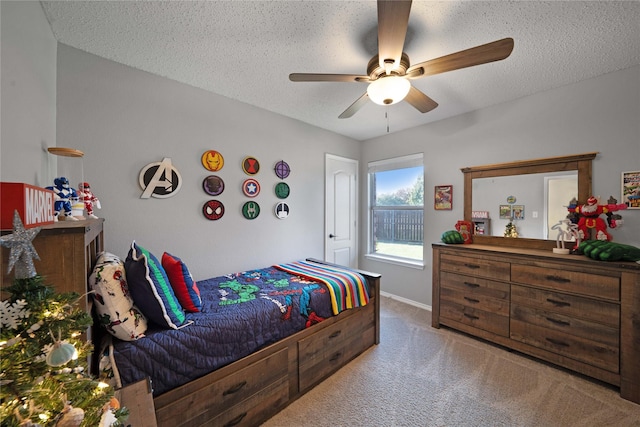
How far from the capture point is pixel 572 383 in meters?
1.89

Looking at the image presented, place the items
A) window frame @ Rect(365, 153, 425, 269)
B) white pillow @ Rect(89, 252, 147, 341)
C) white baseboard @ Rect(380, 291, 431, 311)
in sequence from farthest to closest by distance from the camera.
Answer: window frame @ Rect(365, 153, 425, 269)
white baseboard @ Rect(380, 291, 431, 311)
white pillow @ Rect(89, 252, 147, 341)

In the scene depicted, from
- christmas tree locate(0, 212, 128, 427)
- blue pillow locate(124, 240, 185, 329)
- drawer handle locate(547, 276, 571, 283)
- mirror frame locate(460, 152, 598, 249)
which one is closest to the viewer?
christmas tree locate(0, 212, 128, 427)

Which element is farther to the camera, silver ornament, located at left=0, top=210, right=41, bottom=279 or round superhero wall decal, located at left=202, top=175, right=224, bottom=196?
round superhero wall decal, located at left=202, top=175, right=224, bottom=196

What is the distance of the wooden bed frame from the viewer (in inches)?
51.4

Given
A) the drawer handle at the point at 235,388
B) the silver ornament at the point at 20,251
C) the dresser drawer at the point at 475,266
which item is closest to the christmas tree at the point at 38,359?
the silver ornament at the point at 20,251

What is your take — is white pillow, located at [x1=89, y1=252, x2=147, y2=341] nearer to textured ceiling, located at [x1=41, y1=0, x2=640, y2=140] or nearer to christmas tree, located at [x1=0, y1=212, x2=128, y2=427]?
christmas tree, located at [x1=0, y1=212, x2=128, y2=427]

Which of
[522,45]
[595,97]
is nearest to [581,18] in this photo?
[522,45]

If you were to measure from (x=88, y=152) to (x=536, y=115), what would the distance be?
3989 mm

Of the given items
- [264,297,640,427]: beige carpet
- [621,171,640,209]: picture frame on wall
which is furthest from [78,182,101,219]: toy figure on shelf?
[621,171,640,209]: picture frame on wall

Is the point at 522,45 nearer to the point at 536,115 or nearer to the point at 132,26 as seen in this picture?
Result: the point at 536,115

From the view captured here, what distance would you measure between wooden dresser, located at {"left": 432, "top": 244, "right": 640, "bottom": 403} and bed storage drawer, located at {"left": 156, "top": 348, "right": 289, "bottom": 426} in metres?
1.93

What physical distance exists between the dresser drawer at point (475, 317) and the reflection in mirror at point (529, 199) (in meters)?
0.88

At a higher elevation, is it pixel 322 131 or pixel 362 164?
pixel 322 131

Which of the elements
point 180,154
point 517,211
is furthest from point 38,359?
point 517,211
